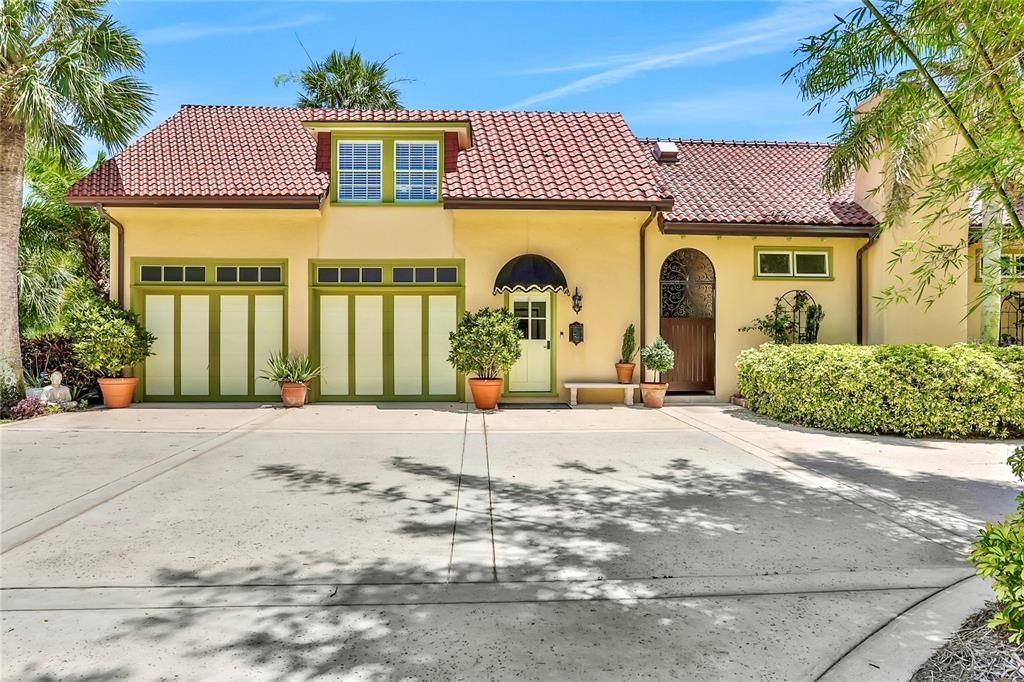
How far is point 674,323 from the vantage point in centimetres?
1392

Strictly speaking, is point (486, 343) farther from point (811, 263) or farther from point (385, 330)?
point (811, 263)

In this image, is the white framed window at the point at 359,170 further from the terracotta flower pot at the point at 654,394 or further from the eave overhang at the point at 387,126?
the terracotta flower pot at the point at 654,394

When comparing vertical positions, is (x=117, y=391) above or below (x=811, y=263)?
below

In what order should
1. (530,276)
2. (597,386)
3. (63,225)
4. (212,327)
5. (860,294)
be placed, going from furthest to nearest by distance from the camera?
(63,225) < (860,294) < (212,327) < (597,386) < (530,276)

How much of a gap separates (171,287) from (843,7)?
44.2ft

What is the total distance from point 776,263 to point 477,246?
7072mm

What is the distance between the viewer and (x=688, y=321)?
547 inches

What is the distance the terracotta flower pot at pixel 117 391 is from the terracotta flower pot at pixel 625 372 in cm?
1071

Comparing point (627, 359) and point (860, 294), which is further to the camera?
point (860, 294)

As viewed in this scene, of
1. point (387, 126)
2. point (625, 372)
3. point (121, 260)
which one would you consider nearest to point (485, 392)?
point (625, 372)

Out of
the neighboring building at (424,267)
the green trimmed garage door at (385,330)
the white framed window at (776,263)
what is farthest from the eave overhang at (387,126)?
the white framed window at (776,263)

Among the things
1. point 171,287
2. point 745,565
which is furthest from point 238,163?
point 745,565

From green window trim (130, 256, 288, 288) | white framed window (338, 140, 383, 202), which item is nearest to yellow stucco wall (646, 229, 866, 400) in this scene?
white framed window (338, 140, 383, 202)

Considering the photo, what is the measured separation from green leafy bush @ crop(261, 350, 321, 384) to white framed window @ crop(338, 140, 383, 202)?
376 centimetres
